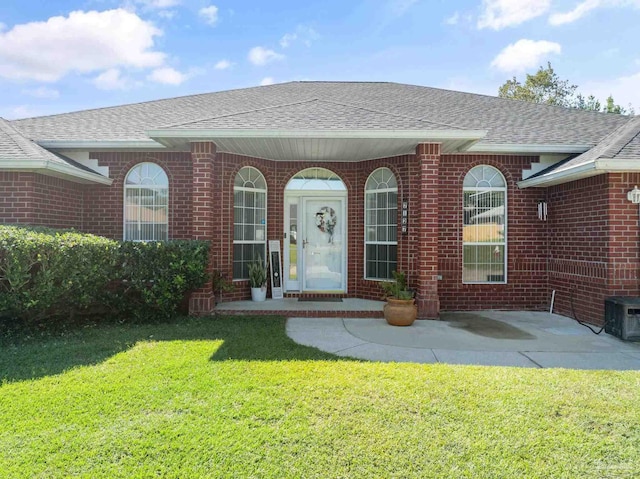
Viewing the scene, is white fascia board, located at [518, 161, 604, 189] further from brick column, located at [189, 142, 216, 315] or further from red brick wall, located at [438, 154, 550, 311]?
brick column, located at [189, 142, 216, 315]

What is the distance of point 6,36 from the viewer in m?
11.9

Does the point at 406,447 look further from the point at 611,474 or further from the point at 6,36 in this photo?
the point at 6,36

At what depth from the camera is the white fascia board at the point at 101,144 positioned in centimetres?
791

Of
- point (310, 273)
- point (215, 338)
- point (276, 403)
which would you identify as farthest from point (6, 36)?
point (276, 403)

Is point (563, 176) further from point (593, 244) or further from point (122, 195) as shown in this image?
point (122, 195)

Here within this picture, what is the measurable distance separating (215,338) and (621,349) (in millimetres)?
5747

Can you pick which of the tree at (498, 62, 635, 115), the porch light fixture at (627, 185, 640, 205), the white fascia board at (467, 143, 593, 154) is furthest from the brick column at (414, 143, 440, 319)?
the tree at (498, 62, 635, 115)

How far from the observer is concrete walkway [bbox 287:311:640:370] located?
16.6 ft

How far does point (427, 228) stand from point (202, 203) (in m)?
4.10

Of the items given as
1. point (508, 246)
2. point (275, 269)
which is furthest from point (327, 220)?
point (508, 246)

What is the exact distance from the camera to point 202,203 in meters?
7.27

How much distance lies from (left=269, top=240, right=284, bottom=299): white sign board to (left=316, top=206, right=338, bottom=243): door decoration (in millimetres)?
1083

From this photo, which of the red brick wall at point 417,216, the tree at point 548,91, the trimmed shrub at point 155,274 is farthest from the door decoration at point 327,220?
the tree at point 548,91

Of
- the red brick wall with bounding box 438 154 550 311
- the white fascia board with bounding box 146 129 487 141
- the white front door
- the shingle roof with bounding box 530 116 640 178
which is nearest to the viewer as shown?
the shingle roof with bounding box 530 116 640 178
